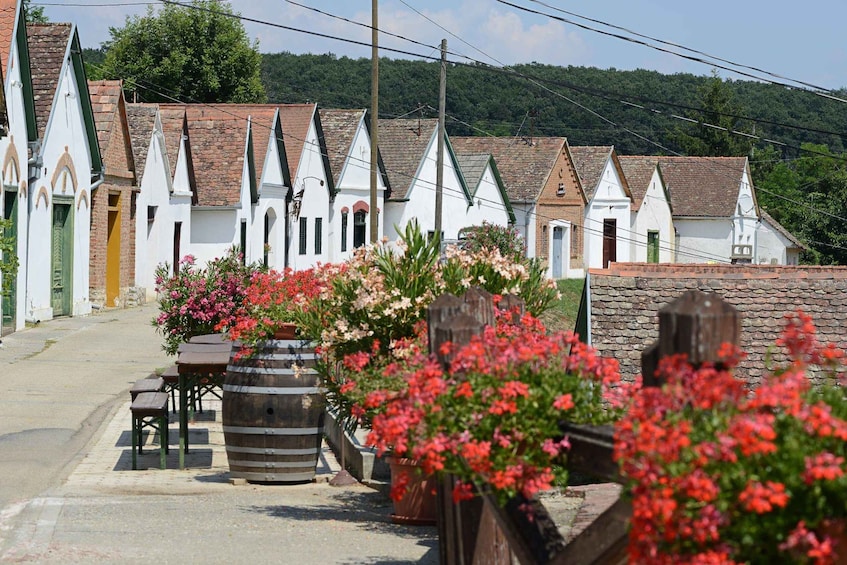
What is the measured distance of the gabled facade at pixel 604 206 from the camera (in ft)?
193

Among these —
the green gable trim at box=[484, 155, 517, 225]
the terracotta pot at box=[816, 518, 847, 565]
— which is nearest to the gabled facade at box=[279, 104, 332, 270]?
the green gable trim at box=[484, 155, 517, 225]

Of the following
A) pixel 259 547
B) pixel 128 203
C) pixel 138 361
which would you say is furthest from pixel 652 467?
pixel 128 203

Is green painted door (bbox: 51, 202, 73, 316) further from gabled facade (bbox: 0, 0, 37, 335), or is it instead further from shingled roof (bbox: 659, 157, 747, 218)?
shingled roof (bbox: 659, 157, 747, 218)

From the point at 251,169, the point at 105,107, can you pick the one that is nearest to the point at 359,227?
the point at 251,169

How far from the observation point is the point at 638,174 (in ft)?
212

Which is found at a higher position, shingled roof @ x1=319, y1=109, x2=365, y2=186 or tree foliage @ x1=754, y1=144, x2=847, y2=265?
shingled roof @ x1=319, y1=109, x2=365, y2=186

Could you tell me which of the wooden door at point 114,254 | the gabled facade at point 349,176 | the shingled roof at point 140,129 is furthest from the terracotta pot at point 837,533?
the gabled facade at point 349,176

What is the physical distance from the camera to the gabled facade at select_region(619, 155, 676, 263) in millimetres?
62875

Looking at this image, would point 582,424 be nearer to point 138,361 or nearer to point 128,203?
point 138,361

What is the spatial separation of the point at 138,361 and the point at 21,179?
14.9 feet

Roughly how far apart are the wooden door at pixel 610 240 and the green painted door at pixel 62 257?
126 ft

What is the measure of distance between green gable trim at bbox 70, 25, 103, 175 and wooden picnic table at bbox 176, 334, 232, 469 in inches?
556

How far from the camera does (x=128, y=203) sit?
94.1 ft

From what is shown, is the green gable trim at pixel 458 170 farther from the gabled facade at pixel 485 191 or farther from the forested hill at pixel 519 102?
the forested hill at pixel 519 102
